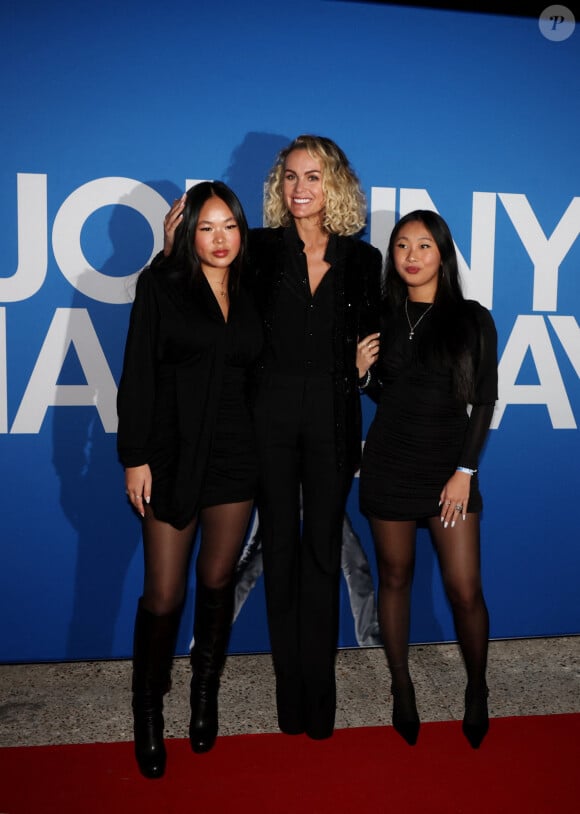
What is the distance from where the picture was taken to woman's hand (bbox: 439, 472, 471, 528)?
2.43 m

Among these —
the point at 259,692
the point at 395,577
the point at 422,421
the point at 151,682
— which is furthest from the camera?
the point at 259,692

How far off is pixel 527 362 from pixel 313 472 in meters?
1.30

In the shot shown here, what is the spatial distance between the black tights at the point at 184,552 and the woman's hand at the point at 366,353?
59cm

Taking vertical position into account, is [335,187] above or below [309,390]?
above

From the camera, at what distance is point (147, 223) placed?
292 cm

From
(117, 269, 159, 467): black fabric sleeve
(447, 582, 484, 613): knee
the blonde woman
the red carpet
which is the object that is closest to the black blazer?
the blonde woman

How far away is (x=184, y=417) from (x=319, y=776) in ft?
3.86

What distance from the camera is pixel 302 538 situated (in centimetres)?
250

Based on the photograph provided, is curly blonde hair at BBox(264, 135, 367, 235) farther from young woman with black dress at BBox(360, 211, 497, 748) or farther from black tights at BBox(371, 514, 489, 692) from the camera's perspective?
black tights at BBox(371, 514, 489, 692)

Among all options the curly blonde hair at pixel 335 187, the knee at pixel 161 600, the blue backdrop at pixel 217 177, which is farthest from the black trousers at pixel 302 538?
the blue backdrop at pixel 217 177

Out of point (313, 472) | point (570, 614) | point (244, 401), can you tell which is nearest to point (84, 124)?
point (244, 401)

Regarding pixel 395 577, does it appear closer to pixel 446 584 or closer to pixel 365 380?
pixel 446 584

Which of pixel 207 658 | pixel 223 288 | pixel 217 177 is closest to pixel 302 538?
pixel 207 658

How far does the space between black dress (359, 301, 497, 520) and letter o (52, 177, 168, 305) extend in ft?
3.51
